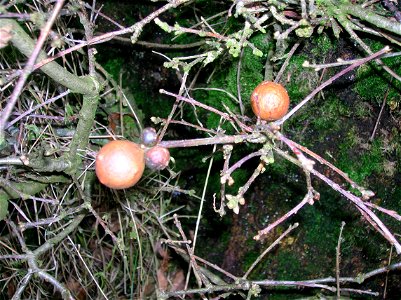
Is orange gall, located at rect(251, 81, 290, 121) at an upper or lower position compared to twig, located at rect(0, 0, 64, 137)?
upper

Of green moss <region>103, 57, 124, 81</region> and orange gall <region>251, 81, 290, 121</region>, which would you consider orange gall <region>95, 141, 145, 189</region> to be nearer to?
orange gall <region>251, 81, 290, 121</region>

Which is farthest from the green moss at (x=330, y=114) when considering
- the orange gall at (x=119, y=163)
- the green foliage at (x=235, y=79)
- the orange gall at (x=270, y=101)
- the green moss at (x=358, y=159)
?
the orange gall at (x=119, y=163)

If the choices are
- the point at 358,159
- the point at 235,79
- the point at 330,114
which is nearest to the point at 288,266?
the point at 358,159

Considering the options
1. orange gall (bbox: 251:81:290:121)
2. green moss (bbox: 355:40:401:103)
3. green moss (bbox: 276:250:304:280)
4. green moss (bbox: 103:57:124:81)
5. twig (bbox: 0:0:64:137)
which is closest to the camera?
twig (bbox: 0:0:64:137)

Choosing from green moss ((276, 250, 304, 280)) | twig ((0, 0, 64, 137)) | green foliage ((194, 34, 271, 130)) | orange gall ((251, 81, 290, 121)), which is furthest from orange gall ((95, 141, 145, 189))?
green moss ((276, 250, 304, 280))

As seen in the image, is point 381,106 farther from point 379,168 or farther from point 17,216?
point 17,216

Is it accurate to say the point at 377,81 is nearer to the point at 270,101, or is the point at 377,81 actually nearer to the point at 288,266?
the point at 270,101

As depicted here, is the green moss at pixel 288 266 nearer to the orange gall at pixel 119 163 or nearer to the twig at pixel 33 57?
the orange gall at pixel 119 163

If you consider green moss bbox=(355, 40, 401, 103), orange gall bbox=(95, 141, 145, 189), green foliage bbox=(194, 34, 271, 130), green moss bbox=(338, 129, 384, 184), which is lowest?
orange gall bbox=(95, 141, 145, 189)

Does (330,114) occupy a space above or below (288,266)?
above

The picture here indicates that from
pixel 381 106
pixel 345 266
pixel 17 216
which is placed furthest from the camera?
pixel 17 216

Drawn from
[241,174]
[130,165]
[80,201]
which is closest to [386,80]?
[241,174]
